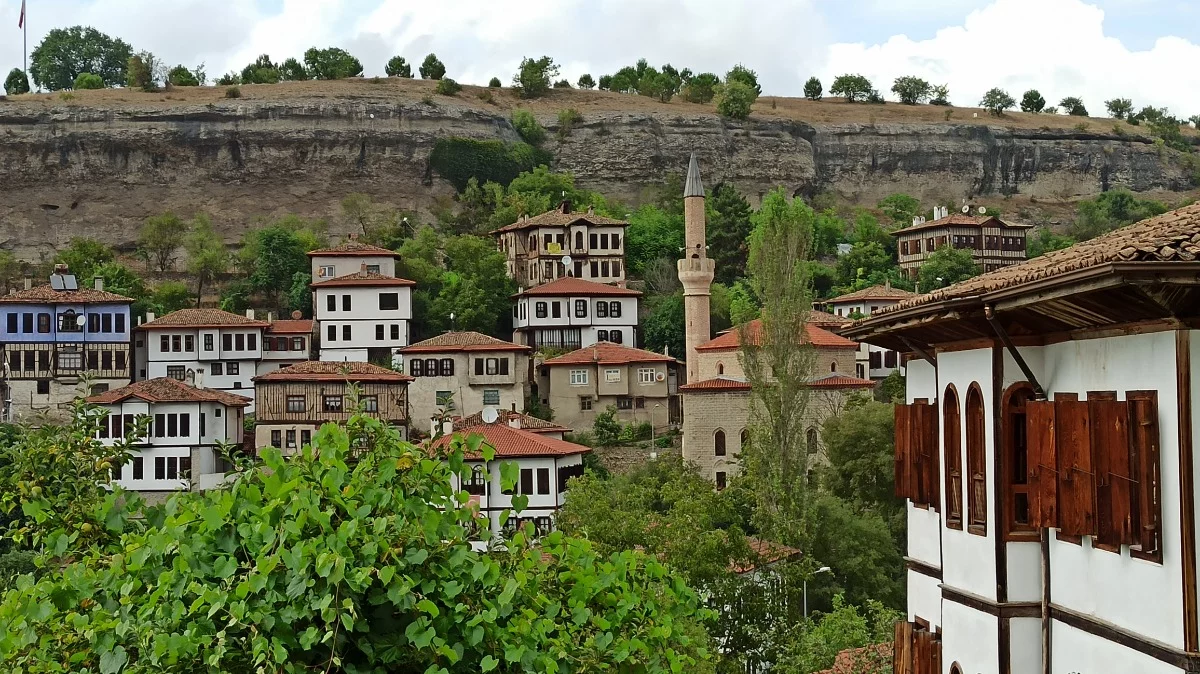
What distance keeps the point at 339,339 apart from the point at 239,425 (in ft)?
24.6

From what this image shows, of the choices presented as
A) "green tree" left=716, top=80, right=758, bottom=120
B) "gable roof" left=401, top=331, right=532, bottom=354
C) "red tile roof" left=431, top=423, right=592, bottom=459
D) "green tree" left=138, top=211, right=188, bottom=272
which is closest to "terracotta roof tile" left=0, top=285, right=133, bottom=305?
"gable roof" left=401, top=331, right=532, bottom=354

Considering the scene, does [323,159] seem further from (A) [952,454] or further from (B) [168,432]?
(A) [952,454]

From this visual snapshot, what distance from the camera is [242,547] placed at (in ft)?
Result: 20.3

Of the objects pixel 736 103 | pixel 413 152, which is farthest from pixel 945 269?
pixel 413 152

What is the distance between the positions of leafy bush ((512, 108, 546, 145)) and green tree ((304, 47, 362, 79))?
16.7 metres

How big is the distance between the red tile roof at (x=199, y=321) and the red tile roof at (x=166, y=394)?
603cm

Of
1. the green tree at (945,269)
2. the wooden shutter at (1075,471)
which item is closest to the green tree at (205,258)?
the green tree at (945,269)

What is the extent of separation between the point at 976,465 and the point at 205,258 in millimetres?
63546

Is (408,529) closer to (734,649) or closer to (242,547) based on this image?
(242,547)

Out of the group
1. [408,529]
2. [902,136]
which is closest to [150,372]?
[408,529]

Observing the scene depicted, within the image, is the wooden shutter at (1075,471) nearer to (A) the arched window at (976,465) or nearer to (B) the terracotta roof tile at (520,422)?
(A) the arched window at (976,465)

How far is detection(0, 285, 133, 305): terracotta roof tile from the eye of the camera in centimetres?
5694

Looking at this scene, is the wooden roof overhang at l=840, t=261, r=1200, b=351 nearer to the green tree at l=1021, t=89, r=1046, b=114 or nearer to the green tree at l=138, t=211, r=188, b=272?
the green tree at l=138, t=211, r=188, b=272

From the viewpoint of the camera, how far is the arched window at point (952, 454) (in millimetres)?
11172
